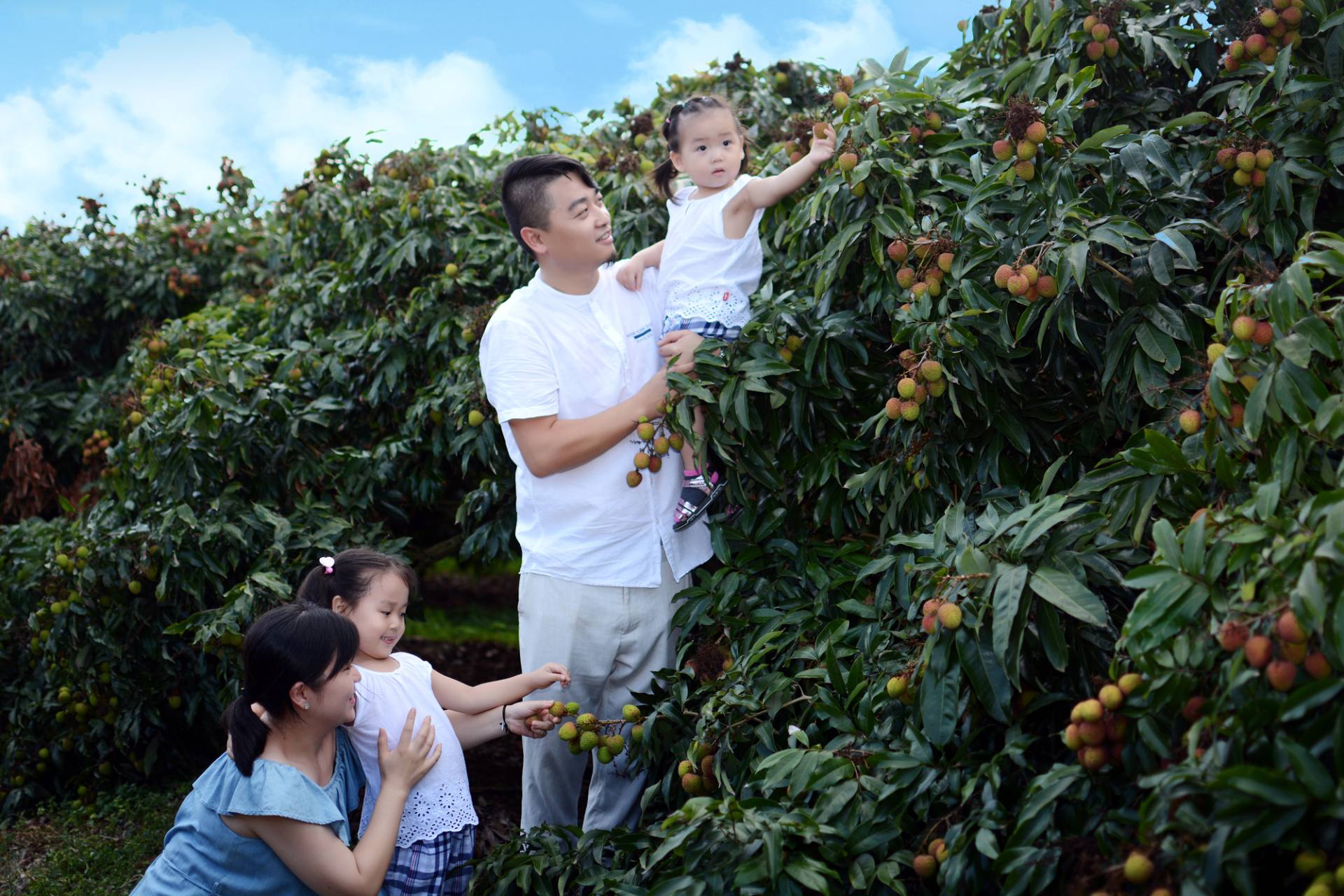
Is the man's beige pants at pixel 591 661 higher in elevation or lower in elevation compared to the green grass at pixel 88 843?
higher

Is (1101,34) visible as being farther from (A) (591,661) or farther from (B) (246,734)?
(B) (246,734)

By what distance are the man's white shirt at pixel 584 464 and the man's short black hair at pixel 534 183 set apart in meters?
0.16

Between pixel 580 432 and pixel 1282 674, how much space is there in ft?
5.16

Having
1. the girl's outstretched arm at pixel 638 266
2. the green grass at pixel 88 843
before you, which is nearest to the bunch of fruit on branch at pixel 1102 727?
the girl's outstretched arm at pixel 638 266

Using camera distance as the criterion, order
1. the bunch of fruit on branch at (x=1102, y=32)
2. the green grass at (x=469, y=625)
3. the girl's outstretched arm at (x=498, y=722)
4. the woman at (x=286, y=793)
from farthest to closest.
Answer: the green grass at (x=469, y=625) < the bunch of fruit on branch at (x=1102, y=32) < the girl's outstretched arm at (x=498, y=722) < the woman at (x=286, y=793)

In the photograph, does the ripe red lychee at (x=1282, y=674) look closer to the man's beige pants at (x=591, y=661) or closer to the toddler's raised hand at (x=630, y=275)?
the man's beige pants at (x=591, y=661)

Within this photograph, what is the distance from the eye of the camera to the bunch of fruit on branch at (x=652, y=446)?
2699 millimetres

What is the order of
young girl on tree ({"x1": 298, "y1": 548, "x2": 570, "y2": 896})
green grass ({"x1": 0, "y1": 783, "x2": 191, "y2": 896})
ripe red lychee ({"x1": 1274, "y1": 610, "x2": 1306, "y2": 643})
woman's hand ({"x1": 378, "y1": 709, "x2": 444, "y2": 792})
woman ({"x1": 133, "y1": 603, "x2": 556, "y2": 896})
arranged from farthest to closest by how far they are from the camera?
1. green grass ({"x1": 0, "y1": 783, "x2": 191, "y2": 896})
2. young girl on tree ({"x1": 298, "y1": 548, "x2": 570, "y2": 896})
3. woman's hand ({"x1": 378, "y1": 709, "x2": 444, "y2": 792})
4. woman ({"x1": 133, "y1": 603, "x2": 556, "y2": 896})
5. ripe red lychee ({"x1": 1274, "y1": 610, "x2": 1306, "y2": 643})

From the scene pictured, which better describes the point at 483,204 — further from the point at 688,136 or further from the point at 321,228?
the point at 688,136

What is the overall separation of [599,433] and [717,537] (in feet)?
1.36

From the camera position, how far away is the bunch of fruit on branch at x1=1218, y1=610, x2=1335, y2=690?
1.49 m

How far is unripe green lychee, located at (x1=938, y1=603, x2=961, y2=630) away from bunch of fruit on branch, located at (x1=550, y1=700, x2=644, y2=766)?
883mm

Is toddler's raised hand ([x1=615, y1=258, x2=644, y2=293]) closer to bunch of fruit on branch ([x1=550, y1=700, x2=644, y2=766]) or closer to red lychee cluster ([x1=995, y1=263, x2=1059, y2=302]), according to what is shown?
red lychee cluster ([x1=995, y1=263, x2=1059, y2=302])

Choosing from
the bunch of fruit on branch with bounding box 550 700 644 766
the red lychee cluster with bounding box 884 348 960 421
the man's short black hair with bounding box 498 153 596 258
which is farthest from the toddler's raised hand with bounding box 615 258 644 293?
the bunch of fruit on branch with bounding box 550 700 644 766
